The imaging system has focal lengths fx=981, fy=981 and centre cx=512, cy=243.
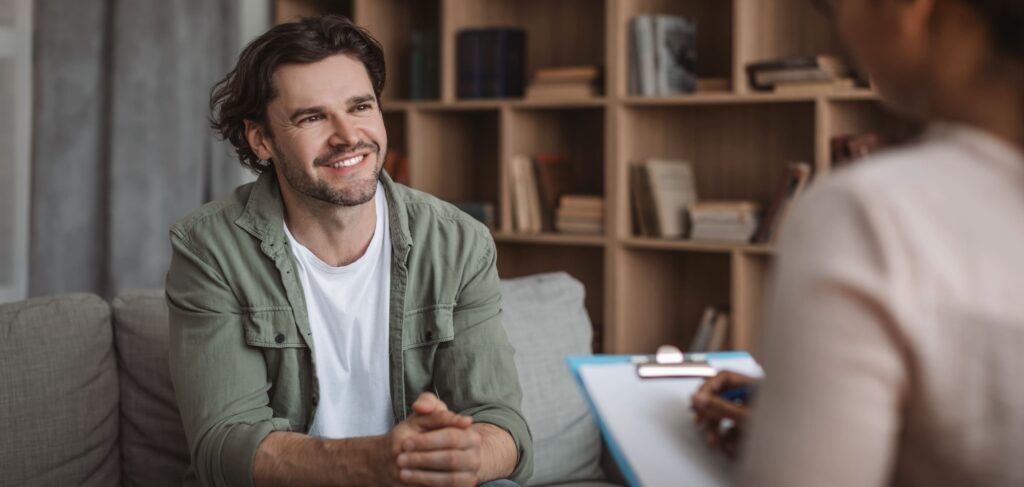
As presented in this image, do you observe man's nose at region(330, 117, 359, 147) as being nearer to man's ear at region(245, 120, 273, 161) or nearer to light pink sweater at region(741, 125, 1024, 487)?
man's ear at region(245, 120, 273, 161)

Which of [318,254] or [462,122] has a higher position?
[462,122]

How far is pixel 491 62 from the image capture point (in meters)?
3.29

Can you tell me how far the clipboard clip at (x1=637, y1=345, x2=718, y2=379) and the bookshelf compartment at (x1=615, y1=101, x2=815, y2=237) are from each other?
1900mm

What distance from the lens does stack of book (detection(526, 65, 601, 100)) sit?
3.11 m

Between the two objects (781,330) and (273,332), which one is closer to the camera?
(781,330)

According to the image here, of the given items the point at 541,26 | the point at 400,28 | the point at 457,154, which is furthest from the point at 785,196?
the point at 400,28

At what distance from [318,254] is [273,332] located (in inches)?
6.8

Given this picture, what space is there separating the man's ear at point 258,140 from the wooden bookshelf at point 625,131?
146cm

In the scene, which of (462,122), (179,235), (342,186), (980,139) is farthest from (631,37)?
(980,139)

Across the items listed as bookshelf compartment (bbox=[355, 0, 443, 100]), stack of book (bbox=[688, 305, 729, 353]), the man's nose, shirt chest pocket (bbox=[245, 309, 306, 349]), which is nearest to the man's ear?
the man's nose

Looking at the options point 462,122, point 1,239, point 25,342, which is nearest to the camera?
point 25,342

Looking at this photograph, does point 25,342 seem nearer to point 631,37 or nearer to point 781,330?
point 781,330

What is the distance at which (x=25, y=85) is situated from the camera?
2.96 meters

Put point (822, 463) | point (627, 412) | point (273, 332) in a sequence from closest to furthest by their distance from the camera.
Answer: point (822, 463)
point (627, 412)
point (273, 332)
